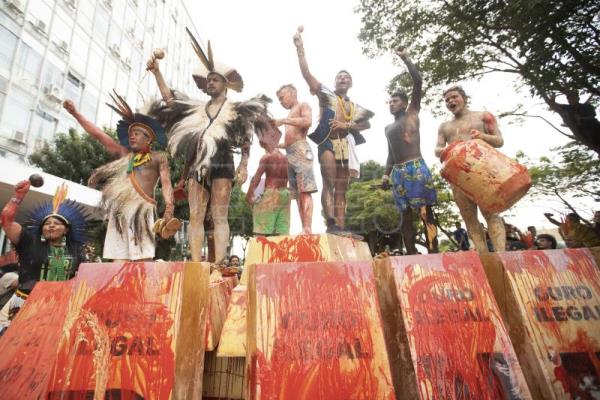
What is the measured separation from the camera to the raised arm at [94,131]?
3.62 meters

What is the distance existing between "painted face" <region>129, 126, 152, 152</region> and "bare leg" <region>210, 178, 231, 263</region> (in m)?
0.87

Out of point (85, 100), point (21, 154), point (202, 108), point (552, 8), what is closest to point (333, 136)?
point (202, 108)

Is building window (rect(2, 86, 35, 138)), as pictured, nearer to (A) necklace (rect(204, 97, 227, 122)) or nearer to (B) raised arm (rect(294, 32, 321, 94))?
(A) necklace (rect(204, 97, 227, 122))

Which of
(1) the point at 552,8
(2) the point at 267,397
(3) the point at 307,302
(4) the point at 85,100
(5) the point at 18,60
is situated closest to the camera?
(2) the point at 267,397

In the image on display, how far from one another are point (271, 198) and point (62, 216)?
7.60 ft

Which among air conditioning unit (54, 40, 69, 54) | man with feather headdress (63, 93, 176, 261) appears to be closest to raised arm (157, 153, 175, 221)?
man with feather headdress (63, 93, 176, 261)

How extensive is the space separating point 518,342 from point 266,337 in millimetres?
1308

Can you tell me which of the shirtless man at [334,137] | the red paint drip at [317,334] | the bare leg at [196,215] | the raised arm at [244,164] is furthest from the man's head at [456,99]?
the bare leg at [196,215]

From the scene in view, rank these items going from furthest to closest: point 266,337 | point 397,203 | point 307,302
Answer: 1. point 397,203
2. point 307,302
3. point 266,337

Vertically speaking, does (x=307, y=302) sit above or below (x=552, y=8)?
below

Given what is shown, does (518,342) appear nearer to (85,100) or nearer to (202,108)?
(202,108)

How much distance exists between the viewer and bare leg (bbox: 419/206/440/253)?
337 centimetres

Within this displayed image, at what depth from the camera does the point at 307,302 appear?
1.68 metres

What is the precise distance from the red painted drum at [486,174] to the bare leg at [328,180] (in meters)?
1.39
